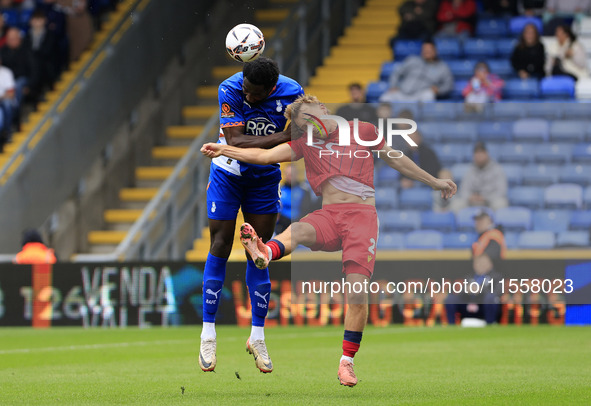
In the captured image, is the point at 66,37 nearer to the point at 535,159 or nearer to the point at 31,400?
the point at 535,159

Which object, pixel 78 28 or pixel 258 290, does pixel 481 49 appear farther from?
pixel 258 290

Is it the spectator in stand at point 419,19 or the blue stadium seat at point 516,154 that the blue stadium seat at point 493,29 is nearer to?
the spectator in stand at point 419,19

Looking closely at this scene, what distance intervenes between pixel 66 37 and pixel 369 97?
17.2 feet

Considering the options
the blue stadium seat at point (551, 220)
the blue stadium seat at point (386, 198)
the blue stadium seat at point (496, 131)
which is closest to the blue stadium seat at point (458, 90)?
the blue stadium seat at point (496, 131)

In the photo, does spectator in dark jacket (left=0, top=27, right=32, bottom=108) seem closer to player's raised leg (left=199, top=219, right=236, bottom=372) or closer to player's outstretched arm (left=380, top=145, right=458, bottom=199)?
player's raised leg (left=199, top=219, right=236, bottom=372)

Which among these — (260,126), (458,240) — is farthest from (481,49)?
(260,126)

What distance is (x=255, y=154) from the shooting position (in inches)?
329

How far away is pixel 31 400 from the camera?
310 inches

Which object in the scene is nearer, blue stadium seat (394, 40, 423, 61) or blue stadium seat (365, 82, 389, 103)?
blue stadium seat (365, 82, 389, 103)

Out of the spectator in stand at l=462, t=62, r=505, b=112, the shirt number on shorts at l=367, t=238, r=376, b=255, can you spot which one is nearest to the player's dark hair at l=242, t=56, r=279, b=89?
the shirt number on shorts at l=367, t=238, r=376, b=255

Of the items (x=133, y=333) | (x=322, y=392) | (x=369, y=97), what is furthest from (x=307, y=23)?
(x=322, y=392)

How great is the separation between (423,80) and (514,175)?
3.71 meters

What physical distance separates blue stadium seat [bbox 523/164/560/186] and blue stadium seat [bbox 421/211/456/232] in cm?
131

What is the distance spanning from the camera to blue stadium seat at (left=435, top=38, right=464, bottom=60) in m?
19.3
